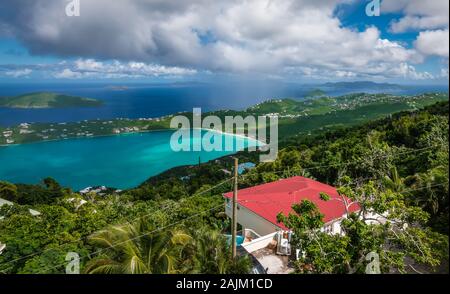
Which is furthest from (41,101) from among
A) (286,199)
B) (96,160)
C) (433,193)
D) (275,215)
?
(433,193)

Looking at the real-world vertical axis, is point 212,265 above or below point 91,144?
above

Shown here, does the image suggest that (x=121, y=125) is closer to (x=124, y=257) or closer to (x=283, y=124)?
(x=283, y=124)

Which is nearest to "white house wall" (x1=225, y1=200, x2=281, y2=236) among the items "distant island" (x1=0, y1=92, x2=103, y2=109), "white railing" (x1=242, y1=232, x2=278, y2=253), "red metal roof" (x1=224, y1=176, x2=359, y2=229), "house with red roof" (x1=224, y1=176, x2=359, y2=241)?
"house with red roof" (x1=224, y1=176, x2=359, y2=241)

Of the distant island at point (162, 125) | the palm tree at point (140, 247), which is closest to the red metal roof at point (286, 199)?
the palm tree at point (140, 247)

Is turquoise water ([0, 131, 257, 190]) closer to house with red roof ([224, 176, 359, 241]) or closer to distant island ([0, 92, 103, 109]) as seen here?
house with red roof ([224, 176, 359, 241])

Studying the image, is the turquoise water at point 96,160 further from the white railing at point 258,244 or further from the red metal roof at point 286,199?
the white railing at point 258,244

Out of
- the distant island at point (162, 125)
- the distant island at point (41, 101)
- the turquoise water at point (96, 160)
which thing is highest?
the distant island at point (41, 101)
